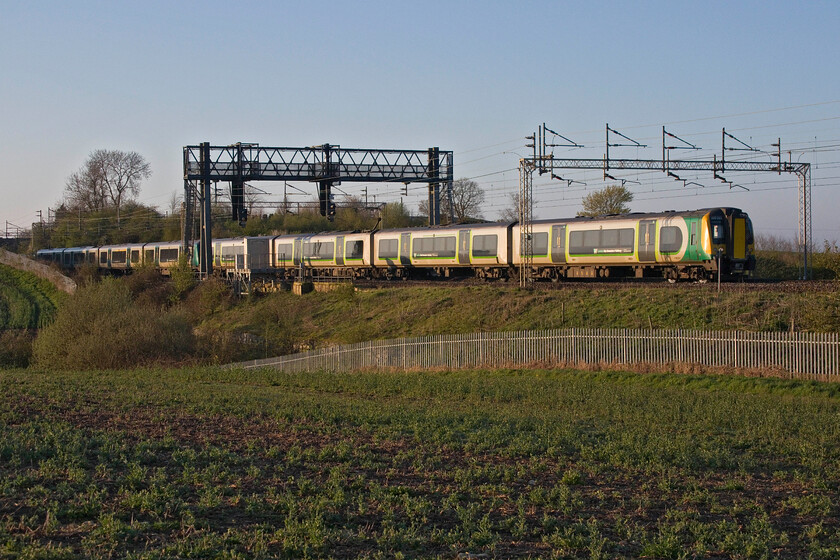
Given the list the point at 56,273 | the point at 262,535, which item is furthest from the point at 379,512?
the point at 56,273

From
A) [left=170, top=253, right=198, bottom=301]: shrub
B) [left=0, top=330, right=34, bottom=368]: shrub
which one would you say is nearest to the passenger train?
[left=170, top=253, right=198, bottom=301]: shrub

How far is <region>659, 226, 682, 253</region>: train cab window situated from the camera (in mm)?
34531

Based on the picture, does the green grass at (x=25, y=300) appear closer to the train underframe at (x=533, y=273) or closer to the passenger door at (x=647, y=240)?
the train underframe at (x=533, y=273)

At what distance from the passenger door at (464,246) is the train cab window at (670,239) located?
11.8 metres

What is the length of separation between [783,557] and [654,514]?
1.65 metres

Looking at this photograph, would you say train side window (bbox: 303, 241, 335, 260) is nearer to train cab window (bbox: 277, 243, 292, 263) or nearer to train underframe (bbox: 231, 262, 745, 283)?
train underframe (bbox: 231, 262, 745, 283)

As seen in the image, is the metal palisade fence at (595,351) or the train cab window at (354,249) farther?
the train cab window at (354,249)

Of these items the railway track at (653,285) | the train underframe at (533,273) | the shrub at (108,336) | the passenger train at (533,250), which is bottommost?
the shrub at (108,336)

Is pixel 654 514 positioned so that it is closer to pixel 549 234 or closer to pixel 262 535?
pixel 262 535

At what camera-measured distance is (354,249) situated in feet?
170

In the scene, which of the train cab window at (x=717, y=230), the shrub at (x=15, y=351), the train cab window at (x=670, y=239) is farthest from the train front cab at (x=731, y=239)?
the shrub at (x=15, y=351)

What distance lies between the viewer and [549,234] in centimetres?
3947

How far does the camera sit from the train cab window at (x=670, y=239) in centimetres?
3453

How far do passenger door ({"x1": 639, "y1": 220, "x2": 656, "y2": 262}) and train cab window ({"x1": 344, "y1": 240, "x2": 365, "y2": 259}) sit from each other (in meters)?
20.3
